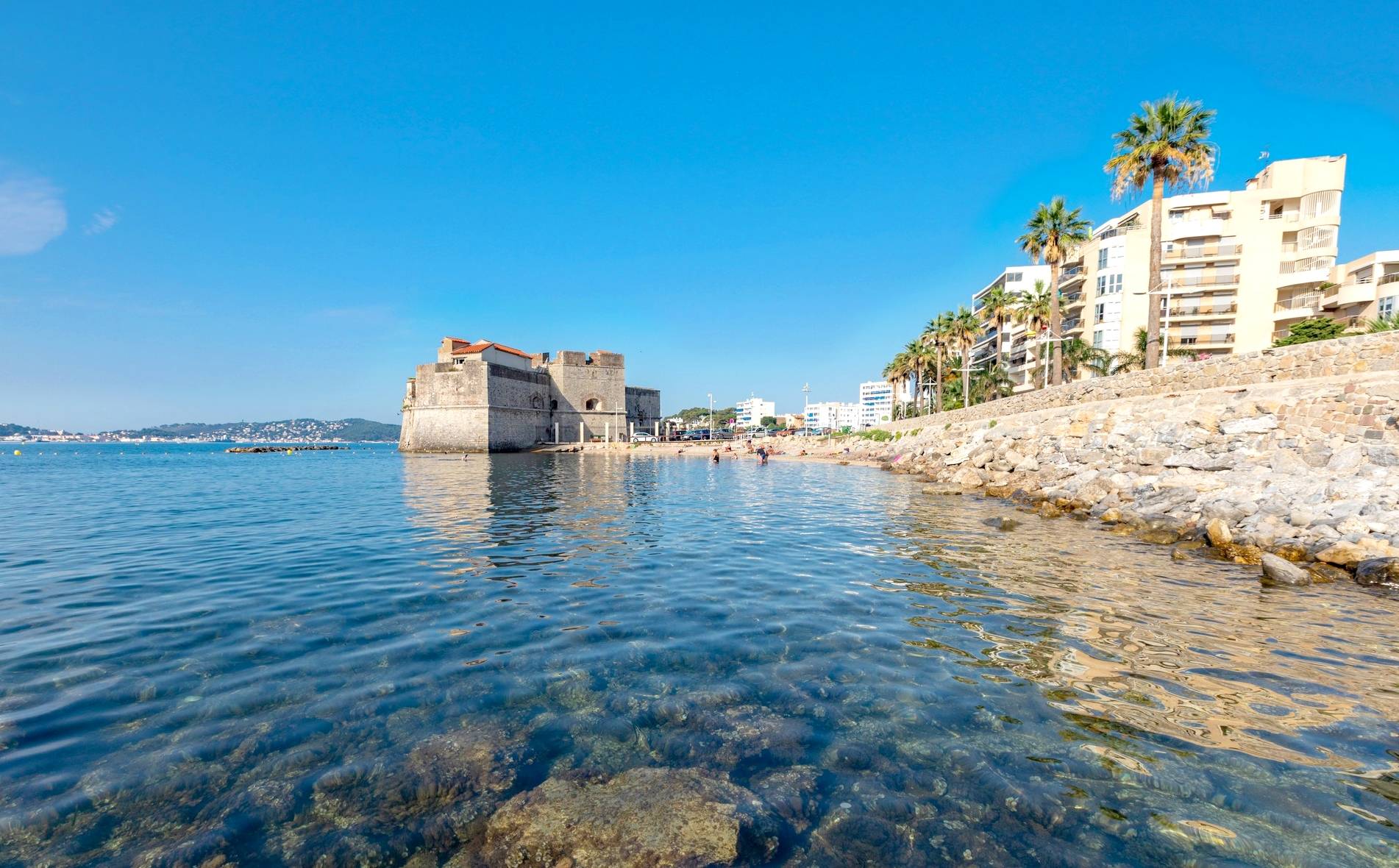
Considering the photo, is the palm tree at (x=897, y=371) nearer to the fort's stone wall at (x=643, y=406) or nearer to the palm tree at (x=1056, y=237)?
the palm tree at (x=1056, y=237)

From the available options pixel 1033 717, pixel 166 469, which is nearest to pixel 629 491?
pixel 1033 717

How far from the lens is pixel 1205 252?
4331 centimetres

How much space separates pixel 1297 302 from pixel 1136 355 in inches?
508

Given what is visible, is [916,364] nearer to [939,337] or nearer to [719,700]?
[939,337]

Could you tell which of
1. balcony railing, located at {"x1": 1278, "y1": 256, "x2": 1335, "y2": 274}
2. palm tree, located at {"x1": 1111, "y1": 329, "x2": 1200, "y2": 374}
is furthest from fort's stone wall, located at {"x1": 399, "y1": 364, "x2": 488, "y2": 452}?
balcony railing, located at {"x1": 1278, "y1": 256, "x2": 1335, "y2": 274}

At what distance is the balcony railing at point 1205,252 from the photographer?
42.9 m

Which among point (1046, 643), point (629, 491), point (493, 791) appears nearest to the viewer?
point (493, 791)

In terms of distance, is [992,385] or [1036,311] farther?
[992,385]

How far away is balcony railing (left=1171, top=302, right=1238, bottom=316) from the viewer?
4328 centimetres

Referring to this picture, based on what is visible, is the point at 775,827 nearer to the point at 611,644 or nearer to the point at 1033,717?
the point at 1033,717

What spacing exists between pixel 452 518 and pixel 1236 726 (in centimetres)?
1648

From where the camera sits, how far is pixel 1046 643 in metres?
6.40

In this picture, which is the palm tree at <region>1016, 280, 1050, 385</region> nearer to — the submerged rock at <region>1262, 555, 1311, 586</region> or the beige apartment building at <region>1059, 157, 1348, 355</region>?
the beige apartment building at <region>1059, 157, 1348, 355</region>

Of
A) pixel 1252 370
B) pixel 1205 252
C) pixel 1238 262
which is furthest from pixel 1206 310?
pixel 1252 370
